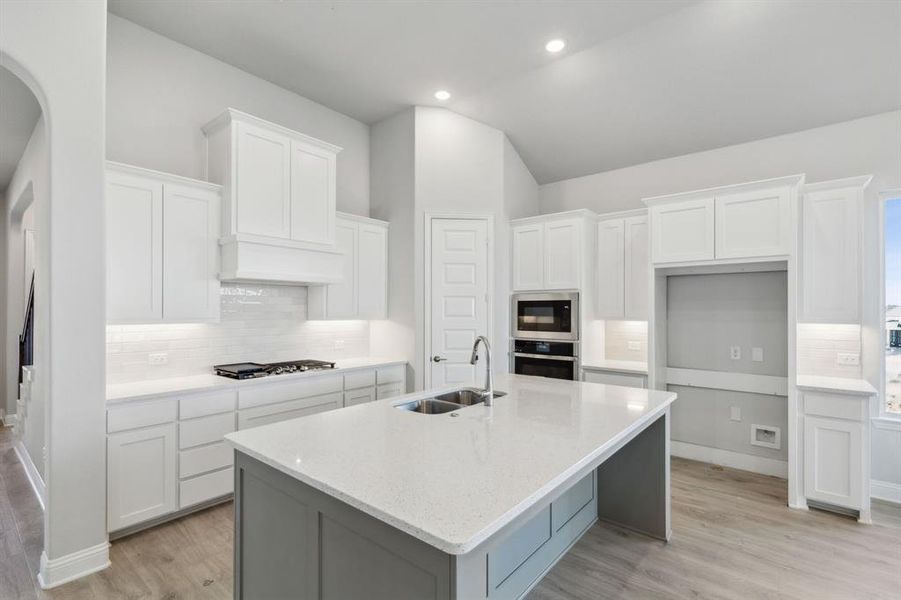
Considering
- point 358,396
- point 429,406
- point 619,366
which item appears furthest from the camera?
point 619,366

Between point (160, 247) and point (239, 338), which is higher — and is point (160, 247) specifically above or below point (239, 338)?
above

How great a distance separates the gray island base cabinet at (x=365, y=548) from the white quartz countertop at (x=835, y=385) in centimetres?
135

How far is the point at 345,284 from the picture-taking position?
4.34m

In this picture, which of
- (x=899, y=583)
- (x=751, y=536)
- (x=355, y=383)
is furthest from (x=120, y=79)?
(x=899, y=583)

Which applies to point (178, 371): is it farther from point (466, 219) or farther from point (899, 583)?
point (899, 583)

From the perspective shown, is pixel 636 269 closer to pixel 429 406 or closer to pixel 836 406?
pixel 836 406

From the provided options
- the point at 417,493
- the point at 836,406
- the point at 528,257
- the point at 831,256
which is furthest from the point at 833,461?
the point at 417,493

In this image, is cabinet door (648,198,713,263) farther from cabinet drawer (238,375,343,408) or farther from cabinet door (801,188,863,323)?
cabinet drawer (238,375,343,408)

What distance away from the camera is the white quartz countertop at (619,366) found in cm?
420

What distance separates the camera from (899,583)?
2395mm

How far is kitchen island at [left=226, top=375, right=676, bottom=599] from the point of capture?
1.21m

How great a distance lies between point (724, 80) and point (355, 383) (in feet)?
13.0

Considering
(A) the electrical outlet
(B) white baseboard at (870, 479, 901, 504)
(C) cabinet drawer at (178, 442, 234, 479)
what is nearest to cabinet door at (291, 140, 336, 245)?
(C) cabinet drawer at (178, 442, 234, 479)

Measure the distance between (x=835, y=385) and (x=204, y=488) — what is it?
4.52 meters
